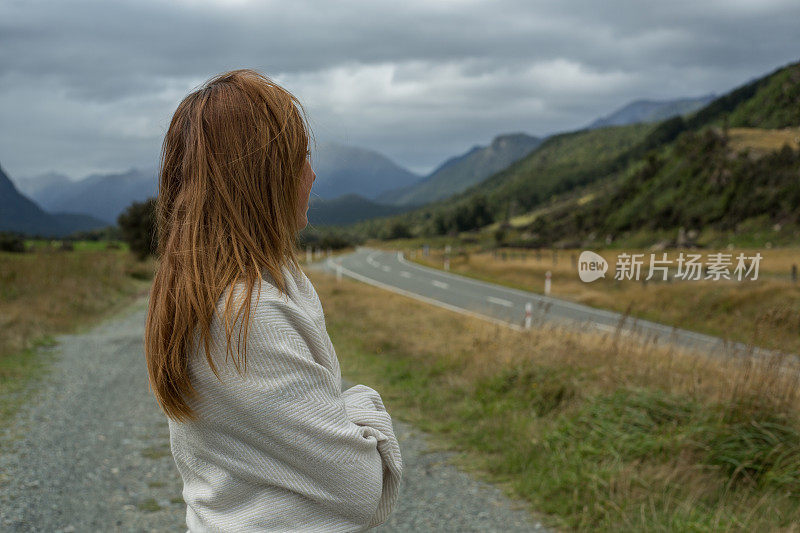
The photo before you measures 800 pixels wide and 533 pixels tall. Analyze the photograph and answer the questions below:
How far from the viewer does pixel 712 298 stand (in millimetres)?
8344

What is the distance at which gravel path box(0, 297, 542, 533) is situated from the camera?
3.75 meters

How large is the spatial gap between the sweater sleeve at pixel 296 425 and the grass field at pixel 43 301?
19.3 ft

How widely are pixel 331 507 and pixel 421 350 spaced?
6.87m

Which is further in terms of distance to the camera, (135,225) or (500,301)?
(135,225)

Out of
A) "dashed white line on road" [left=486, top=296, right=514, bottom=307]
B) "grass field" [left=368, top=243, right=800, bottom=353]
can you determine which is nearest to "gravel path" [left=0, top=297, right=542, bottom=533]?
"grass field" [left=368, top=243, right=800, bottom=353]

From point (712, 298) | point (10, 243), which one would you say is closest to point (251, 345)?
point (712, 298)

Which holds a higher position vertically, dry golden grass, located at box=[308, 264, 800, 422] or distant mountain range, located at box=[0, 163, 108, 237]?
distant mountain range, located at box=[0, 163, 108, 237]

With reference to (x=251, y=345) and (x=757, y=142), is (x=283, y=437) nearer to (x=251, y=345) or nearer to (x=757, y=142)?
(x=251, y=345)

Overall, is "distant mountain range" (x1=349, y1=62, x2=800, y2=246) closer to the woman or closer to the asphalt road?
the asphalt road

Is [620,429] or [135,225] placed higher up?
[135,225]

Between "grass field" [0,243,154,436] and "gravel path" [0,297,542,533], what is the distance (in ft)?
2.25

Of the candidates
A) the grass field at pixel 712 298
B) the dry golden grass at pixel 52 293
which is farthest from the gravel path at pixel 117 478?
the dry golden grass at pixel 52 293

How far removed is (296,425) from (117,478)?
4.12 meters

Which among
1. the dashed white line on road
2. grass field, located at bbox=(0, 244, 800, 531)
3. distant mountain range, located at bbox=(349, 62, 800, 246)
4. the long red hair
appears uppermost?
distant mountain range, located at bbox=(349, 62, 800, 246)
